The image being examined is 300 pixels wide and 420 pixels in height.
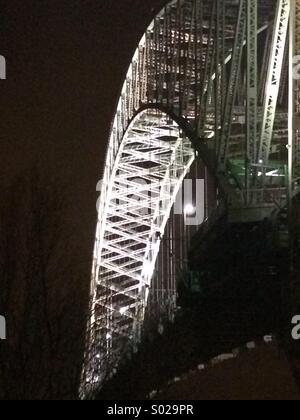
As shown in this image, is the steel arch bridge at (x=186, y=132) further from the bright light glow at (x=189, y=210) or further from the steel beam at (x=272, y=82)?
the bright light glow at (x=189, y=210)

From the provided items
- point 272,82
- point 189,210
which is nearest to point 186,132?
point 189,210

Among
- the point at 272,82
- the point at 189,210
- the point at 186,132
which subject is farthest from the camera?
the point at 189,210

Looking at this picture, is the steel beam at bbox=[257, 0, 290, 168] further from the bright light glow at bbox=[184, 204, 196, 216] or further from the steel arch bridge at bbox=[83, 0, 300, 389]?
the bright light glow at bbox=[184, 204, 196, 216]

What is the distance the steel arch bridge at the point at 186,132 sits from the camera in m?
24.7

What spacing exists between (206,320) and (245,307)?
197 cm

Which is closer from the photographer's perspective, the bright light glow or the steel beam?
the steel beam

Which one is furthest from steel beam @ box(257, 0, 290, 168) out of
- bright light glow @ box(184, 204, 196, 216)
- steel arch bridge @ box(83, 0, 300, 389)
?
bright light glow @ box(184, 204, 196, 216)

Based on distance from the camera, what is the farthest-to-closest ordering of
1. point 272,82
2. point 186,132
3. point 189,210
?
point 189,210 → point 186,132 → point 272,82

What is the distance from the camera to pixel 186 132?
3177 cm

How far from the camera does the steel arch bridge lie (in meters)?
24.7

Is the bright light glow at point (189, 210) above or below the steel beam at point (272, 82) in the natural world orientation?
below

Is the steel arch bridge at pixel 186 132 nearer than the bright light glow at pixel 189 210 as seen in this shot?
Yes

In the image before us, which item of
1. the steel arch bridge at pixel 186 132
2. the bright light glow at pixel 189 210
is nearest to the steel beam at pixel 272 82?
the steel arch bridge at pixel 186 132

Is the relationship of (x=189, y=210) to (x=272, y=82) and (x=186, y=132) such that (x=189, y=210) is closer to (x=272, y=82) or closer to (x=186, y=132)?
(x=186, y=132)
